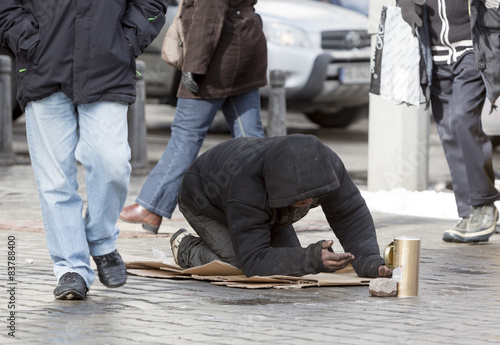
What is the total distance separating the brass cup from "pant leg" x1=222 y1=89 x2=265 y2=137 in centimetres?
210

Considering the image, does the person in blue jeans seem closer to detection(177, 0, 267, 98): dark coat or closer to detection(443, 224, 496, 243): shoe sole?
detection(177, 0, 267, 98): dark coat

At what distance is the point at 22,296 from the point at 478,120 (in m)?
3.11

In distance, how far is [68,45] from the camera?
15.7 feet

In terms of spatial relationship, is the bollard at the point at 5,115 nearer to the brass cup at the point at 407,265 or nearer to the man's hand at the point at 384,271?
the man's hand at the point at 384,271

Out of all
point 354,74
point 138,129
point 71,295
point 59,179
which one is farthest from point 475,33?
point 354,74

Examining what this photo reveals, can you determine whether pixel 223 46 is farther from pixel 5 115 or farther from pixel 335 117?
pixel 335 117

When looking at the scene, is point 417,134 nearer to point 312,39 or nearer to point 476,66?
point 476,66


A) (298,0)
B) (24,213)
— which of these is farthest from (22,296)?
(298,0)

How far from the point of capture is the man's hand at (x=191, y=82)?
22.5 feet

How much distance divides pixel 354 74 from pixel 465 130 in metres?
6.71

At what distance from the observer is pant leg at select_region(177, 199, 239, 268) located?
557 cm

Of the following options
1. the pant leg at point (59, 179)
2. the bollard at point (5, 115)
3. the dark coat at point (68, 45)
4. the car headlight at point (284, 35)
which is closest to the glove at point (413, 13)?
the dark coat at point (68, 45)

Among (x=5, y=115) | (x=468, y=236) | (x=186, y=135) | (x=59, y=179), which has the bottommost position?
(x=5, y=115)

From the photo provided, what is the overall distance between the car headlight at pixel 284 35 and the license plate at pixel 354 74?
1.76 ft
